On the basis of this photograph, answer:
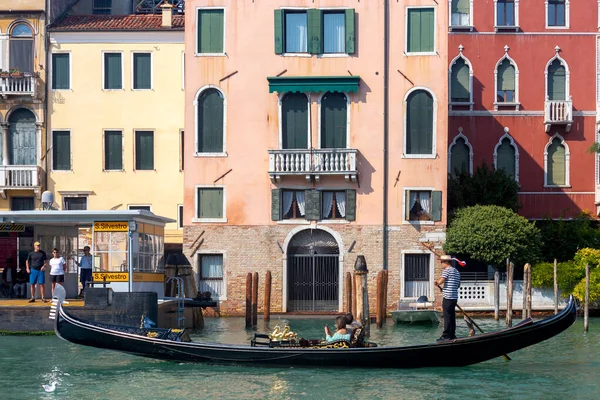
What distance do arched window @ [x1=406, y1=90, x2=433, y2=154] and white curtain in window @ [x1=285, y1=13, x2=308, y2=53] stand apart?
325cm

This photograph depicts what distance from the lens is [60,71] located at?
32.1m

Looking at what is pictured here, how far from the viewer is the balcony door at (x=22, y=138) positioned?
31.8 meters

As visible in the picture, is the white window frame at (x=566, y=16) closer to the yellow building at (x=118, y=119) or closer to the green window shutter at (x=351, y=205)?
the green window shutter at (x=351, y=205)

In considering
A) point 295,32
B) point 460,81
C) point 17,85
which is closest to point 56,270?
point 17,85

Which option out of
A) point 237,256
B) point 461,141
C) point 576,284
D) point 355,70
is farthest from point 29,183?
point 576,284

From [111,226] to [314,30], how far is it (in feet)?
28.8

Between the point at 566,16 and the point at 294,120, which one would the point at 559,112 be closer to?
the point at 566,16

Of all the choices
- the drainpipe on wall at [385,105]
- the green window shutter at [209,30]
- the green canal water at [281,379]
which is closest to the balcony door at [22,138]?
the green window shutter at [209,30]

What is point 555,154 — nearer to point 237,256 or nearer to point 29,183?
point 237,256

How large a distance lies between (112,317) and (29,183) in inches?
424

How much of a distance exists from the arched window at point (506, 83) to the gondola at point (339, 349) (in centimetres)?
1681

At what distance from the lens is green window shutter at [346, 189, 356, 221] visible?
29344 mm

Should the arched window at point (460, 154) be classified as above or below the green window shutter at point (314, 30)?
below

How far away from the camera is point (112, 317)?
2188cm
